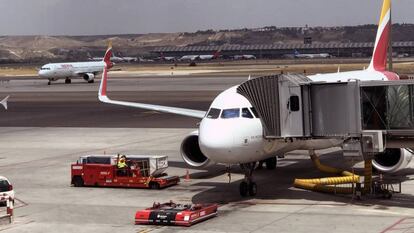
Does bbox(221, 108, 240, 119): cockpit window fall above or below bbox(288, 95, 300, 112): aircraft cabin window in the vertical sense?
below

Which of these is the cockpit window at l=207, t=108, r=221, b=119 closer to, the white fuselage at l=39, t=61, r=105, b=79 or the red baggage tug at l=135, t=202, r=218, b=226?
the red baggage tug at l=135, t=202, r=218, b=226

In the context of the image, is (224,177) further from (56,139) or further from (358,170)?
(56,139)

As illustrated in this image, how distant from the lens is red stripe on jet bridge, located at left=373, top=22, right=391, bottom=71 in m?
38.9

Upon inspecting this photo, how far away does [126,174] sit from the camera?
3111 cm

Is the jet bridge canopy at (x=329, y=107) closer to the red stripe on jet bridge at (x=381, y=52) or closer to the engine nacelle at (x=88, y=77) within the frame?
the red stripe on jet bridge at (x=381, y=52)

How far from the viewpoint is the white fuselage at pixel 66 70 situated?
121750mm

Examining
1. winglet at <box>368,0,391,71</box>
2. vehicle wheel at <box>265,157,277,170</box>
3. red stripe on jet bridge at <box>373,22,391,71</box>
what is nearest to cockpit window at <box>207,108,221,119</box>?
vehicle wheel at <box>265,157,277,170</box>

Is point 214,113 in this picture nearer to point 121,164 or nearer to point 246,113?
point 246,113

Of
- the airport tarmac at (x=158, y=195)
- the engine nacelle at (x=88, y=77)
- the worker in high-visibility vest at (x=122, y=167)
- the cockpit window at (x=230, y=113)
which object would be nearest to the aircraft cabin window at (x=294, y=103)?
the cockpit window at (x=230, y=113)

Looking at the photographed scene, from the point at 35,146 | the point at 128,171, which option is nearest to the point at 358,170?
the point at 128,171

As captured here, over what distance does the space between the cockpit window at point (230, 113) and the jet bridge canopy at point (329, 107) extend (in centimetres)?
71

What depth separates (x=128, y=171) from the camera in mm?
31109

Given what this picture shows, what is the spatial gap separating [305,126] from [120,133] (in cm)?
2667

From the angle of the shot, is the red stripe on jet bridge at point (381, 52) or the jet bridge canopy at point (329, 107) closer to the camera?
the jet bridge canopy at point (329, 107)
